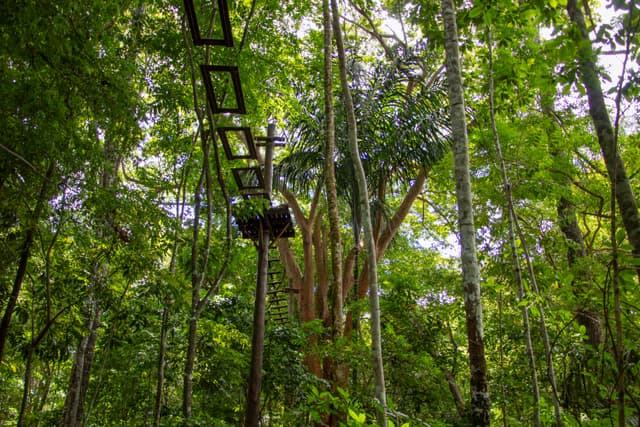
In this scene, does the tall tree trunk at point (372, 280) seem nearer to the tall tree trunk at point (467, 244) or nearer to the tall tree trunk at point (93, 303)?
the tall tree trunk at point (467, 244)

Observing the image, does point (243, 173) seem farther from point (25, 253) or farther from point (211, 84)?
point (25, 253)

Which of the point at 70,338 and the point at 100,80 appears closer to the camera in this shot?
the point at 100,80

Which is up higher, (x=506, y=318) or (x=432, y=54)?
(x=432, y=54)

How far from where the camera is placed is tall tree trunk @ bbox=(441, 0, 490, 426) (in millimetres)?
2822

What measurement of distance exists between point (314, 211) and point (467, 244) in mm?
5528

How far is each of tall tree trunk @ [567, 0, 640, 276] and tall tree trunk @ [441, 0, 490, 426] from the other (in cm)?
83

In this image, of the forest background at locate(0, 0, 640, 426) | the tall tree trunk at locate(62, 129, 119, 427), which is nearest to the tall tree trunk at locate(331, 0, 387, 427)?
the forest background at locate(0, 0, 640, 426)

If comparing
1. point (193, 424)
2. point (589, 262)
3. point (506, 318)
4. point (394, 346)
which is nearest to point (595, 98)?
point (589, 262)

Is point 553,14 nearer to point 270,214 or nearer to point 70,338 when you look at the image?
point 270,214

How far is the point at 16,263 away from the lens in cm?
367

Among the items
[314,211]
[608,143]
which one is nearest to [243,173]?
[608,143]

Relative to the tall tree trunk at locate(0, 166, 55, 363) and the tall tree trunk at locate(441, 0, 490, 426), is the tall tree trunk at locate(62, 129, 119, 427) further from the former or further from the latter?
the tall tree trunk at locate(441, 0, 490, 426)

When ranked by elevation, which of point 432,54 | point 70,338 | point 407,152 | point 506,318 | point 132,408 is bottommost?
point 132,408

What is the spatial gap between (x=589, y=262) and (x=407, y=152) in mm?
3971
